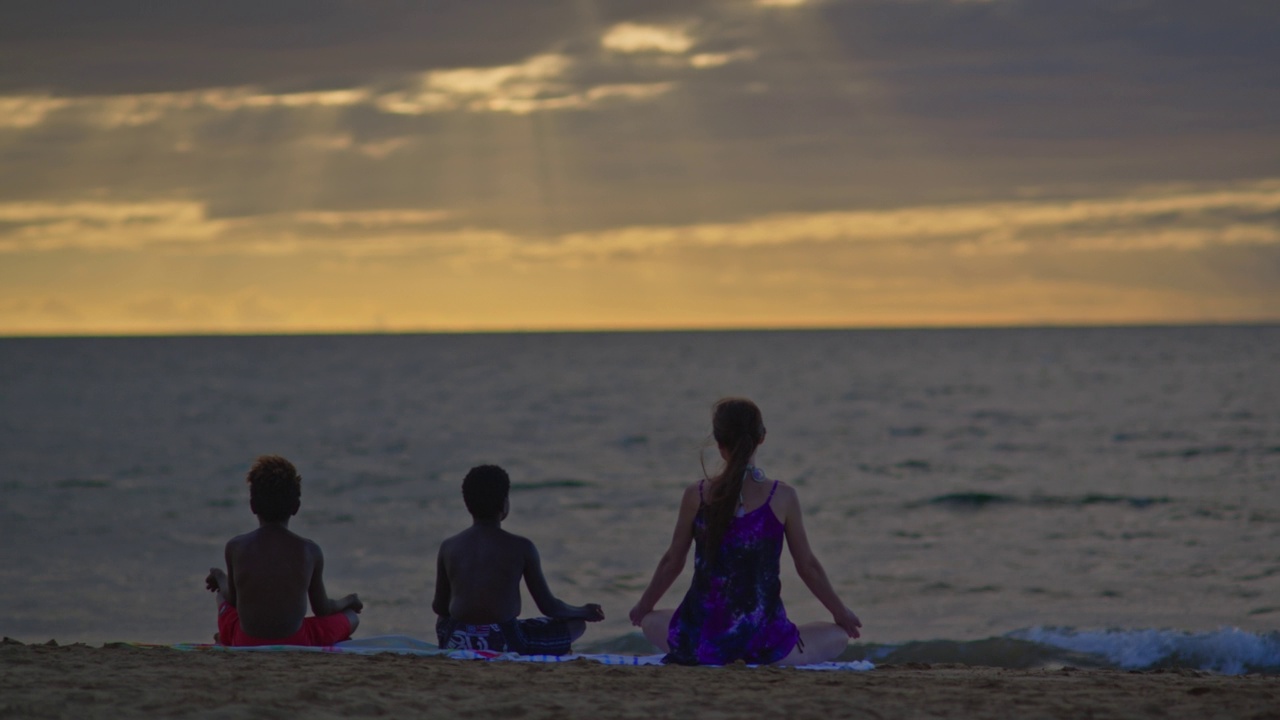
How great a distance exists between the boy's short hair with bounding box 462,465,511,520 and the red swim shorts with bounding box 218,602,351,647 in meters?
1.17

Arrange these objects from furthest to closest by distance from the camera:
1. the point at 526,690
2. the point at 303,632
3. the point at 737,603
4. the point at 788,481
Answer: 1. the point at 788,481
2. the point at 303,632
3. the point at 737,603
4. the point at 526,690

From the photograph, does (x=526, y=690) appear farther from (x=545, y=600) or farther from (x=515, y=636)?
(x=515, y=636)

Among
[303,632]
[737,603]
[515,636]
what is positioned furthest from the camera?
[303,632]

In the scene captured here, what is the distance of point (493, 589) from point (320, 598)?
101 cm

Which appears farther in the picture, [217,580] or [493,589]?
[217,580]

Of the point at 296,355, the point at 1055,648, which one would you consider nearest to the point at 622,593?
the point at 1055,648

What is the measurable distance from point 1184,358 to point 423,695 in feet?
322

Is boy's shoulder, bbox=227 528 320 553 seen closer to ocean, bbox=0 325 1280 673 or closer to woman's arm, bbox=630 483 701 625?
woman's arm, bbox=630 483 701 625

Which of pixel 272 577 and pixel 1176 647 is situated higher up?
pixel 272 577

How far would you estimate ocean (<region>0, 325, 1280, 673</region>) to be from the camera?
12.2 m

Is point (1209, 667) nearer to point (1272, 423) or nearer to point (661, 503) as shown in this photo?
point (661, 503)

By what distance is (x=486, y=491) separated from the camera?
6781mm

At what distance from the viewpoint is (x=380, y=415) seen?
151 ft

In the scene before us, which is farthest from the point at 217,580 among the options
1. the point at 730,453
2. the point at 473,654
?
the point at 730,453
